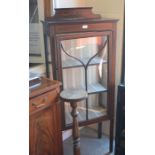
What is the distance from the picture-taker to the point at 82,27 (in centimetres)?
197

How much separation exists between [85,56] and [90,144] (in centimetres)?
94

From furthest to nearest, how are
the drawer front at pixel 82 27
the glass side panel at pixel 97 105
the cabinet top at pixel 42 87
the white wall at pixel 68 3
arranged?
the glass side panel at pixel 97 105 < the white wall at pixel 68 3 < the drawer front at pixel 82 27 < the cabinet top at pixel 42 87

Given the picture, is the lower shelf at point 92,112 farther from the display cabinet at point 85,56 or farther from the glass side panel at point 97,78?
the glass side panel at point 97,78

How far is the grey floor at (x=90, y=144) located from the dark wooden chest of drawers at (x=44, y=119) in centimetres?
71

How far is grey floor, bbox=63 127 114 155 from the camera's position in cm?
242

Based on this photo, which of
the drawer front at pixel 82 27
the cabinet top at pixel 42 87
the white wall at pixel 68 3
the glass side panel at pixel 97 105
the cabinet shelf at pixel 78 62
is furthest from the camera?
the glass side panel at pixel 97 105

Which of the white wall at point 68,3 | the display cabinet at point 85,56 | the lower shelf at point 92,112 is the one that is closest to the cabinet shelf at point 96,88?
the display cabinet at point 85,56

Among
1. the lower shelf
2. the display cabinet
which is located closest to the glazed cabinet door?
the display cabinet

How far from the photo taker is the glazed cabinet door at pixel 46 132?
155cm

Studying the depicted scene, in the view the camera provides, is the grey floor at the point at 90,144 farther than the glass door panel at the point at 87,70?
Yes

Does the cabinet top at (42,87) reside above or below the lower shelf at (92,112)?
above

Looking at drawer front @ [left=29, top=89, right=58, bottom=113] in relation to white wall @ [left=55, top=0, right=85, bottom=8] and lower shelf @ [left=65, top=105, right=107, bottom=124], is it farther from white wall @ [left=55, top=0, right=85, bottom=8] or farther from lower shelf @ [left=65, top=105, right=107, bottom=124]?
white wall @ [left=55, top=0, right=85, bottom=8]
